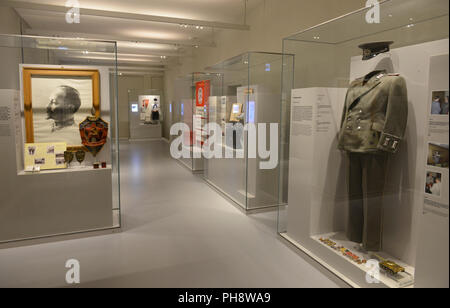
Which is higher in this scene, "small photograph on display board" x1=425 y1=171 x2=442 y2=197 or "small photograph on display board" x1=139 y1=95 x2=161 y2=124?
"small photograph on display board" x1=139 y1=95 x2=161 y2=124

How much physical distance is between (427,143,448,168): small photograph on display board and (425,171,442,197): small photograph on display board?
6 centimetres

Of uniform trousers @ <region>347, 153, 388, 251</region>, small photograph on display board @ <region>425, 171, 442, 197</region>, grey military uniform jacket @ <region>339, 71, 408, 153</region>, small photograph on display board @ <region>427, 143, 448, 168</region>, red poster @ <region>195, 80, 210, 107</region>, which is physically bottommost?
uniform trousers @ <region>347, 153, 388, 251</region>

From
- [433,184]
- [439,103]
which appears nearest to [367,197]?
[433,184]

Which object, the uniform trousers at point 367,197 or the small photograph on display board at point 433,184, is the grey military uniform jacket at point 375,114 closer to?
the uniform trousers at point 367,197

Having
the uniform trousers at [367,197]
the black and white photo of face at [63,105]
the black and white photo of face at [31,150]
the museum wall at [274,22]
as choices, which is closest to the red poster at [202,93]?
the museum wall at [274,22]

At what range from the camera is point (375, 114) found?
265 centimetres

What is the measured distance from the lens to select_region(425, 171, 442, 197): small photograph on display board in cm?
187

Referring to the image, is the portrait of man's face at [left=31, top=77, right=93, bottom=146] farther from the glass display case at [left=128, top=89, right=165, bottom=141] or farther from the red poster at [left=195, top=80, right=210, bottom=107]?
the glass display case at [left=128, top=89, right=165, bottom=141]

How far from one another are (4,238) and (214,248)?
2.20 m

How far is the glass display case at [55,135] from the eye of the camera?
132 inches

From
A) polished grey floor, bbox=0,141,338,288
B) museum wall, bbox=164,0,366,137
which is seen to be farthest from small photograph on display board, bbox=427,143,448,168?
museum wall, bbox=164,0,366,137
